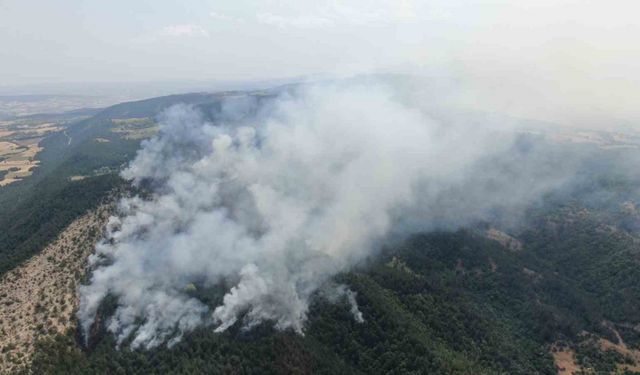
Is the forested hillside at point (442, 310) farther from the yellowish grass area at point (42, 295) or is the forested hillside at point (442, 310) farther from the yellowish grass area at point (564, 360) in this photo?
the yellowish grass area at point (42, 295)

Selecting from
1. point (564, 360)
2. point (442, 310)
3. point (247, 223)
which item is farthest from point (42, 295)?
point (564, 360)

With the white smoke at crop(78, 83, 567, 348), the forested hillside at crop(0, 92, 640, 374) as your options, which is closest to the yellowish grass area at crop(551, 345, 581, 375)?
the forested hillside at crop(0, 92, 640, 374)

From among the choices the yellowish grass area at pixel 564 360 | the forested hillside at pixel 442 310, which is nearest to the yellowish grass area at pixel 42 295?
the forested hillside at pixel 442 310

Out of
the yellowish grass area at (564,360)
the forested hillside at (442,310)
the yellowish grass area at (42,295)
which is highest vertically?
the yellowish grass area at (42,295)

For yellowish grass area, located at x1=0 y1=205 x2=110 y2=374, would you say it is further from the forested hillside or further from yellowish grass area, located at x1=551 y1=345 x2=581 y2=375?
yellowish grass area, located at x1=551 y1=345 x2=581 y2=375

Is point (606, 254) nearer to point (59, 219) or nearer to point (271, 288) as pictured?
point (271, 288)

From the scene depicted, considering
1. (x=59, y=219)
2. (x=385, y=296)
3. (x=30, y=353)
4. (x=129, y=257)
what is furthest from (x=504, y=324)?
(x=59, y=219)
